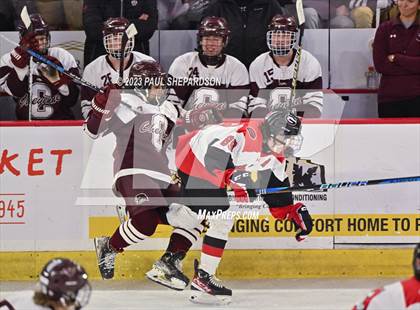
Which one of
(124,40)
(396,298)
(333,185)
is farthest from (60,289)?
(124,40)

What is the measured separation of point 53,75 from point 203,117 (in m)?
1.15

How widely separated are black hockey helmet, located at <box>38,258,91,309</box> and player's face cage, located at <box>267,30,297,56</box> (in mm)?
3225

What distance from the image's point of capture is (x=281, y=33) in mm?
7043

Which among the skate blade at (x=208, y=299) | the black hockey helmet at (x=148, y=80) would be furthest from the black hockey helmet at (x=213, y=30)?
the skate blade at (x=208, y=299)

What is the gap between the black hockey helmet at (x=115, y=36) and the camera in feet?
23.2

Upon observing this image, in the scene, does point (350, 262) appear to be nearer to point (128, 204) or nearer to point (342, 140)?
point (342, 140)

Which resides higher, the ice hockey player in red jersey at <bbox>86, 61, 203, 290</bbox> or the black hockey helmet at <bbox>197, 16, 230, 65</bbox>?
the black hockey helmet at <bbox>197, 16, 230, 65</bbox>

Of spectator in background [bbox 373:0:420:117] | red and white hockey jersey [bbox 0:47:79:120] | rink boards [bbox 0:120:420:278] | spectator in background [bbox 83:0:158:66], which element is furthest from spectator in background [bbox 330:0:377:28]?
red and white hockey jersey [bbox 0:47:79:120]

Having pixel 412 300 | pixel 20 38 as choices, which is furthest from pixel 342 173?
pixel 412 300

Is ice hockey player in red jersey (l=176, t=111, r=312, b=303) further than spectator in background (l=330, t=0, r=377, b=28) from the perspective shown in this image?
No

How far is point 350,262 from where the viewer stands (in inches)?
268

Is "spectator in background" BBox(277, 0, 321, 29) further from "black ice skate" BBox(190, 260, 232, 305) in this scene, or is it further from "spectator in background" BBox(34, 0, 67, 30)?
"black ice skate" BBox(190, 260, 232, 305)

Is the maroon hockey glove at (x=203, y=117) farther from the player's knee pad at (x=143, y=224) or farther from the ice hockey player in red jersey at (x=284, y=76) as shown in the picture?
the player's knee pad at (x=143, y=224)

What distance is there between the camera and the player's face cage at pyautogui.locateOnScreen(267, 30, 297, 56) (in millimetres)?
7047
